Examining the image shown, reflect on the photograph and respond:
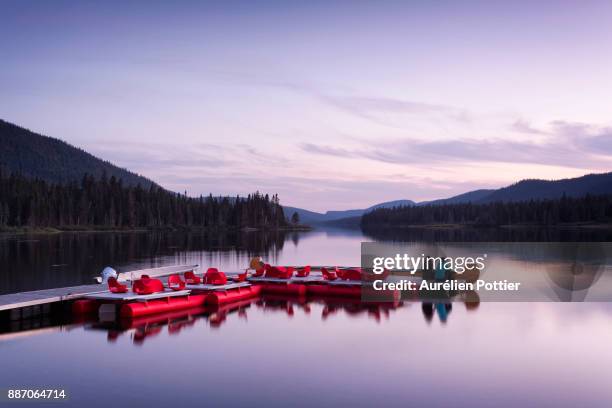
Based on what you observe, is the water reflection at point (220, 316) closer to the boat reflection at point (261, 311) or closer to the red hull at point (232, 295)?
the boat reflection at point (261, 311)

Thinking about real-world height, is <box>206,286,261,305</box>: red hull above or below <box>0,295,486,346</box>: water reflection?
above

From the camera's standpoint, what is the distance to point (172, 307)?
76.1 feet

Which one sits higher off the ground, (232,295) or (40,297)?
(40,297)

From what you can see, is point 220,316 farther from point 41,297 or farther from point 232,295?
point 41,297

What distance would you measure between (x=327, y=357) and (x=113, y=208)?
132m

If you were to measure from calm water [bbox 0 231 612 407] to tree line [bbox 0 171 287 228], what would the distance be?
4201 inches

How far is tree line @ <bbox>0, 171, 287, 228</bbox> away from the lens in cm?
12175

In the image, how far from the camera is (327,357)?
54.4ft

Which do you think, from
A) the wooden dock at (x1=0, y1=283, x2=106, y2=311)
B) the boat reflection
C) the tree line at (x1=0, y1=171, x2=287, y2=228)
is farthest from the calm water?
the tree line at (x1=0, y1=171, x2=287, y2=228)

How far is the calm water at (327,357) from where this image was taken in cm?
1311

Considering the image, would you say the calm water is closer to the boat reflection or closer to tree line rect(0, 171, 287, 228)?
the boat reflection

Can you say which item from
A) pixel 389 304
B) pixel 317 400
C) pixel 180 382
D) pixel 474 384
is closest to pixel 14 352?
pixel 180 382

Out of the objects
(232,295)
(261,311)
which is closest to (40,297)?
(232,295)

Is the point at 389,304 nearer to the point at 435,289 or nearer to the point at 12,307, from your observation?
the point at 435,289
